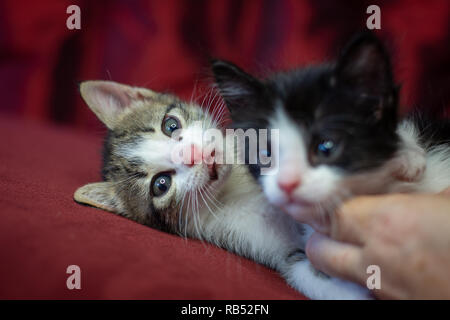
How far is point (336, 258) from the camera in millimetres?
→ 911

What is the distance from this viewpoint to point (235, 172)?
135 centimetres

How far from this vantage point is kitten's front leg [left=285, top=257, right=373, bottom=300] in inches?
36.9

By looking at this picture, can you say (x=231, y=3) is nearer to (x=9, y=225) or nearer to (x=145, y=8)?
(x=145, y=8)

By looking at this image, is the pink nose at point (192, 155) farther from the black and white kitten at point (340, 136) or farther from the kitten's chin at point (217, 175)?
the black and white kitten at point (340, 136)

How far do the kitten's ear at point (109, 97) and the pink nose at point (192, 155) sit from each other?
50 centimetres

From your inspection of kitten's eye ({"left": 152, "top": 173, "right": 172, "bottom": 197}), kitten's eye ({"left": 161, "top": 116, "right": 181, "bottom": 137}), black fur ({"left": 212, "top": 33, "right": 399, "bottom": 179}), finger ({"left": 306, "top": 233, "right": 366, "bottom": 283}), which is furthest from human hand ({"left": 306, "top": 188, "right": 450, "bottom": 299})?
kitten's eye ({"left": 161, "top": 116, "right": 181, "bottom": 137})

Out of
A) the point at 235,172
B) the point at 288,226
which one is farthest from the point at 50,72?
the point at 288,226

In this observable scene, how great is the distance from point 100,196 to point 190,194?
1.00 ft

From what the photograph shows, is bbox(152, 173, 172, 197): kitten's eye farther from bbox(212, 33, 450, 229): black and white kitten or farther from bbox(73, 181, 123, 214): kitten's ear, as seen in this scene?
bbox(212, 33, 450, 229): black and white kitten

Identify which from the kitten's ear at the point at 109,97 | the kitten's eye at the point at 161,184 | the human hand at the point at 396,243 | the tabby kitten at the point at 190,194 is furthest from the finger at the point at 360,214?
the kitten's ear at the point at 109,97

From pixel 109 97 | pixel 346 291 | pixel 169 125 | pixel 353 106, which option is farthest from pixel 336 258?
pixel 109 97

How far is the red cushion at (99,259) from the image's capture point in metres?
0.78

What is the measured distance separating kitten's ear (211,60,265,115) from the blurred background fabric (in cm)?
70

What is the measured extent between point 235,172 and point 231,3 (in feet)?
3.66
